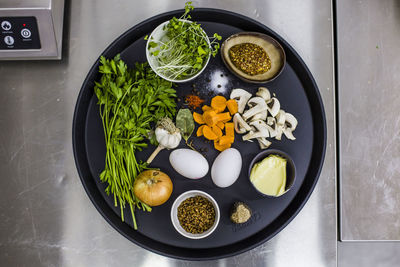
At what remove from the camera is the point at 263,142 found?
2.93ft

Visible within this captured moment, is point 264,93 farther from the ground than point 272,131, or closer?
farther from the ground

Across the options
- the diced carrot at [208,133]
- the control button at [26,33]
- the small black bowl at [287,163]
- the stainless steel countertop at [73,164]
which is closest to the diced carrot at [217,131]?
the diced carrot at [208,133]

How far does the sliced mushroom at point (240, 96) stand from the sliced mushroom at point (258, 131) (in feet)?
0.17

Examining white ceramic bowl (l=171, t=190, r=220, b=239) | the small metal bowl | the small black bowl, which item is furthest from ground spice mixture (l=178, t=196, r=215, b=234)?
the small metal bowl

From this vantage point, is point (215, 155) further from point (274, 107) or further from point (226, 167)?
point (274, 107)

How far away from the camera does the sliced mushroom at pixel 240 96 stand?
91cm

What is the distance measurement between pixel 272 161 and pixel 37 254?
685 mm

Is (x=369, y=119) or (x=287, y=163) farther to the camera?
(x=369, y=119)

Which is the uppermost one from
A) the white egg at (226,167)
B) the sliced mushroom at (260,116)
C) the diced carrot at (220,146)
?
the sliced mushroom at (260,116)

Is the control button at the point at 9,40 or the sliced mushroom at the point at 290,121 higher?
the control button at the point at 9,40

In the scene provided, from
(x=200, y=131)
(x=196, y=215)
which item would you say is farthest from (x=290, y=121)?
(x=196, y=215)

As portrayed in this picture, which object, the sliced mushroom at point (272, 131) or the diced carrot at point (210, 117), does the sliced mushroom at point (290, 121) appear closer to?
the sliced mushroom at point (272, 131)

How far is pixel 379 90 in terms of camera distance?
1015 mm

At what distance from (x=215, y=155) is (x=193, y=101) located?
6.1 inches
